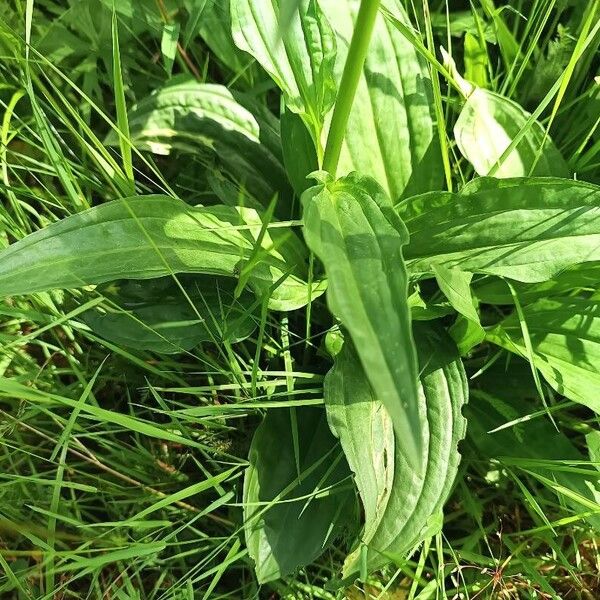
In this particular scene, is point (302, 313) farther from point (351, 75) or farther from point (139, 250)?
point (351, 75)

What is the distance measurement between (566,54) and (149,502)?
1129 millimetres

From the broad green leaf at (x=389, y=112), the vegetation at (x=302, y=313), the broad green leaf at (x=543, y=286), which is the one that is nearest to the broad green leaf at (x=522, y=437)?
the vegetation at (x=302, y=313)

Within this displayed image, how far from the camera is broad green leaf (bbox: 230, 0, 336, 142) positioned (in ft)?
3.53

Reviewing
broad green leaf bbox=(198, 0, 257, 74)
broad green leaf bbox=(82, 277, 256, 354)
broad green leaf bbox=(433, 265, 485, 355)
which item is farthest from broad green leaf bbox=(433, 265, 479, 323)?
broad green leaf bbox=(198, 0, 257, 74)

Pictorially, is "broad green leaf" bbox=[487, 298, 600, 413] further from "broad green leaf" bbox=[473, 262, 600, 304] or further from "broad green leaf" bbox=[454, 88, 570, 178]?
"broad green leaf" bbox=[454, 88, 570, 178]

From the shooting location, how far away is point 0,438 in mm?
1148

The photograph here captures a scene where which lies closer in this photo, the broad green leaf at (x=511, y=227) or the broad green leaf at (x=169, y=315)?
the broad green leaf at (x=511, y=227)

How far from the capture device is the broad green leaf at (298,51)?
1.08 m

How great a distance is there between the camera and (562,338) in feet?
3.99

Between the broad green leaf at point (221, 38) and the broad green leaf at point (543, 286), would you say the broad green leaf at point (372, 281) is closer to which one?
the broad green leaf at point (543, 286)

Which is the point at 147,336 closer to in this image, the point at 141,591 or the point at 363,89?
the point at 141,591

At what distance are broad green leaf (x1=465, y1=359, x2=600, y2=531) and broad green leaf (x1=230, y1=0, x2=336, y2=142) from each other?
56 centimetres

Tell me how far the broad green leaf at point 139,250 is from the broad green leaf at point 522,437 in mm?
384

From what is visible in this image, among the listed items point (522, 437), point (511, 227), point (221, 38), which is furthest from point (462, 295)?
point (221, 38)
